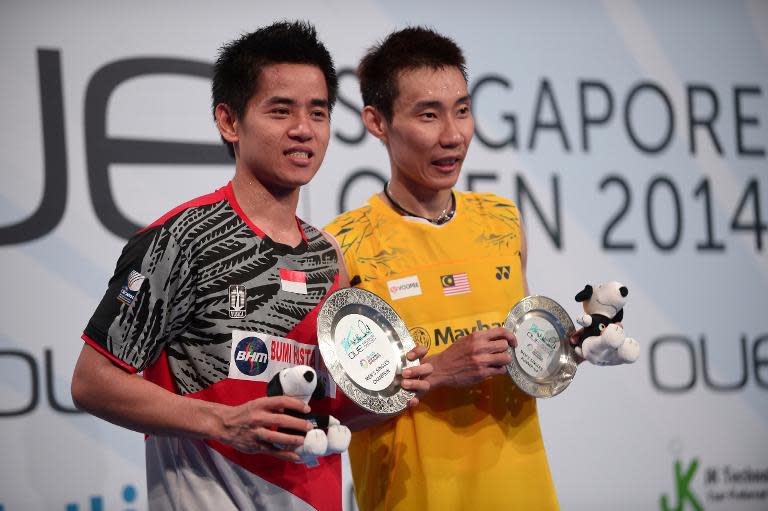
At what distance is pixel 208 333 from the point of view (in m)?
2.13

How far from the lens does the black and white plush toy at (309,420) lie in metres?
1.90

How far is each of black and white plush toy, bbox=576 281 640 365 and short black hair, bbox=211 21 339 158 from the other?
0.94m

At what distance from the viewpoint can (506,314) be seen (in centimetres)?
277

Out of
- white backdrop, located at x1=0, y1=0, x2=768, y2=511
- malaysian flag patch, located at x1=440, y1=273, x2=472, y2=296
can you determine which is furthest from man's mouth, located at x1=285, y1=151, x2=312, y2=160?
white backdrop, located at x1=0, y1=0, x2=768, y2=511

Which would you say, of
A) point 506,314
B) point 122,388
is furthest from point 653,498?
point 122,388

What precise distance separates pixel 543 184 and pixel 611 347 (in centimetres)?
217

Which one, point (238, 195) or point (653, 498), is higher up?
point (238, 195)

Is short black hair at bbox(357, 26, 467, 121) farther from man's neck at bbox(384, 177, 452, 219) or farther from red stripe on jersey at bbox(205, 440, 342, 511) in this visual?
red stripe on jersey at bbox(205, 440, 342, 511)

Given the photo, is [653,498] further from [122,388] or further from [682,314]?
[122,388]

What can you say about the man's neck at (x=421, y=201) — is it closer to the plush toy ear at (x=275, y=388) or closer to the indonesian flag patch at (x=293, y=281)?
the indonesian flag patch at (x=293, y=281)

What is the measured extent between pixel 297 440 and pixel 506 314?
Answer: 3.50 feet

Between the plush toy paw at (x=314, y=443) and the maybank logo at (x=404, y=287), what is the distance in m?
0.85

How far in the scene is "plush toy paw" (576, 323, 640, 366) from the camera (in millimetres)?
2549

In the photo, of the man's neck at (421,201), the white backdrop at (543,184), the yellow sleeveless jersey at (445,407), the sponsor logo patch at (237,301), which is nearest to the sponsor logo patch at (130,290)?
the sponsor logo patch at (237,301)
